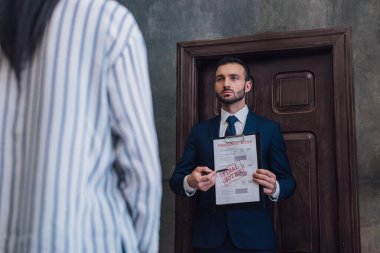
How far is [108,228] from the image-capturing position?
1.30 meters

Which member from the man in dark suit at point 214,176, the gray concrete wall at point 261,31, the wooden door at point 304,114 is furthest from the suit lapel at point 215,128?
the gray concrete wall at point 261,31

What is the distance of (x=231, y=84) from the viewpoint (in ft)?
11.1

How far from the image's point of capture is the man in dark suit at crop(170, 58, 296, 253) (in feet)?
10.00

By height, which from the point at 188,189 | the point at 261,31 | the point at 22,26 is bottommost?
the point at 188,189

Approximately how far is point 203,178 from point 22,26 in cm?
180

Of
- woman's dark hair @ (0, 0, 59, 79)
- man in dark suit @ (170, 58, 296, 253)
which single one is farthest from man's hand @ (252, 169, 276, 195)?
woman's dark hair @ (0, 0, 59, 79)

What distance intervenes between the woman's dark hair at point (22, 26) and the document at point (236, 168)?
1777mm

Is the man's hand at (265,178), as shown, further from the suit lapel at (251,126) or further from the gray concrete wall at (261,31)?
the gray concrete wall at (261,31)

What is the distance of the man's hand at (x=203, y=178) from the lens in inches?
118

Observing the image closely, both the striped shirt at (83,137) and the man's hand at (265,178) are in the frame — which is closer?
the striped shirt at (83,137)

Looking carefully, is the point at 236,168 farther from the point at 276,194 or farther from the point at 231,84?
the point at 231,84

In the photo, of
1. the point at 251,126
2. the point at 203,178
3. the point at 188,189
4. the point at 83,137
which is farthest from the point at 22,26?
the point at 251,126

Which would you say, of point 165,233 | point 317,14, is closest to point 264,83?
point 317,14

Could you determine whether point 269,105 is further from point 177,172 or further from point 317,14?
point 177,172
